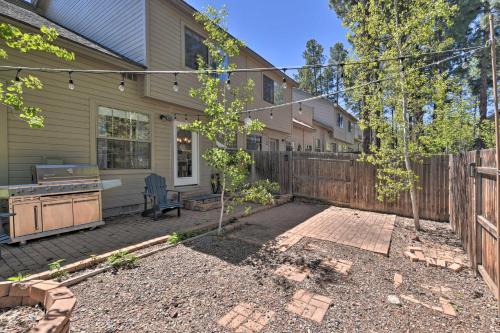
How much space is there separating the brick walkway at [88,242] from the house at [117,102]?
1.21 meters

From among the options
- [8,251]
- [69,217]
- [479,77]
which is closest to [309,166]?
[69,217]

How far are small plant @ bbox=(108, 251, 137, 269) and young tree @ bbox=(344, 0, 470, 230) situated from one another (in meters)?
5.31

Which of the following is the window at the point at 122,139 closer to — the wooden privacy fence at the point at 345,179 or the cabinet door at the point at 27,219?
the cabinet door at the point at 27,219

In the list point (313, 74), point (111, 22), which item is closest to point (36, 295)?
point (111, 22)

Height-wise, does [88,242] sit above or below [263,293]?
above

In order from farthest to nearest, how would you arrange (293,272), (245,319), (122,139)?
(122,139) → (293,272) → (245,319)

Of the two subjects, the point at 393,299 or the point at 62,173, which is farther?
the point at 62,173

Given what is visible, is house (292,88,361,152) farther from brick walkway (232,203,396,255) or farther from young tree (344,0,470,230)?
young tree (344,0,470,230)

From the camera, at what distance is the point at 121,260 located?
3.48 metres

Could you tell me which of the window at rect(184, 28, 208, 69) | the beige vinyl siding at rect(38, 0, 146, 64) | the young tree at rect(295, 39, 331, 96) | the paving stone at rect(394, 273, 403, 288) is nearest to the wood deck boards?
the paving stone at rect(394, 273, 403, 288)

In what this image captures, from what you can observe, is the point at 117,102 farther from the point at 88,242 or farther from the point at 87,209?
the point at 88,242

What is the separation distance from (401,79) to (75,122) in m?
7.15

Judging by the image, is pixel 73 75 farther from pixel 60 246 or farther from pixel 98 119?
pixel 60 246

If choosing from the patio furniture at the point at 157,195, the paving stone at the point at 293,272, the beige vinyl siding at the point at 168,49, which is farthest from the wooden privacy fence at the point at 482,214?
the beige vinyl siding at the point at 168,49
